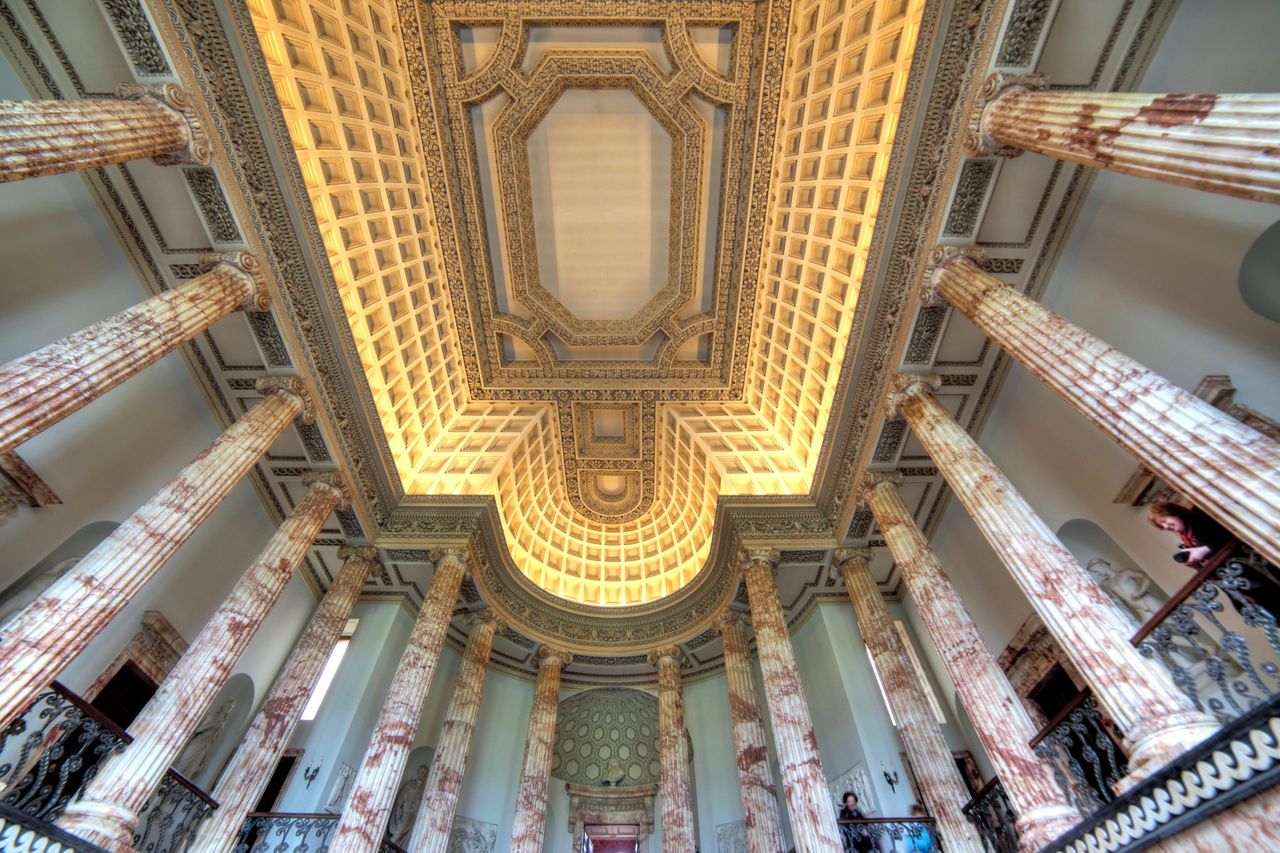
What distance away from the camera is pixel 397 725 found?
1024cm

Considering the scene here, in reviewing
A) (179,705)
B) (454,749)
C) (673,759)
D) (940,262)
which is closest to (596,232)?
(940,262)

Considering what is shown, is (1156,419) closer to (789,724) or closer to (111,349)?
(789,724)

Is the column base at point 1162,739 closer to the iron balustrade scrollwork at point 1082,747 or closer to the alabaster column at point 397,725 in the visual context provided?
the iron balustrade scrollwork at point 1082,747

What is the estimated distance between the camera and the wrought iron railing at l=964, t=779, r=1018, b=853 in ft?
23.9

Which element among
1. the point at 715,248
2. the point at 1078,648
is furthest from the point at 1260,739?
the point at 715,248

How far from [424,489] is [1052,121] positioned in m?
14.0

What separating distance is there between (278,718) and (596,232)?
489 inches

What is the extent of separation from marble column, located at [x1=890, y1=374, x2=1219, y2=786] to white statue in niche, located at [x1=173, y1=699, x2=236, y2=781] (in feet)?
45.5

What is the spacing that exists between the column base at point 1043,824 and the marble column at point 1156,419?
382 centimetres

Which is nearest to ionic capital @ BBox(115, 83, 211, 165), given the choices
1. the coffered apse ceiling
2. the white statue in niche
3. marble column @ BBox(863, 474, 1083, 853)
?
the coffered apse ceiling

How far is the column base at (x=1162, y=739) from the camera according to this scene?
4.89 m

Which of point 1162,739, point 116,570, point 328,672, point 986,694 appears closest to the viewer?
point 1162,739

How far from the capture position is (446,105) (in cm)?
1262

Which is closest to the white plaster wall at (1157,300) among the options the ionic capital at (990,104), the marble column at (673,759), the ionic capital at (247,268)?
the ionic capital at (990,104)
